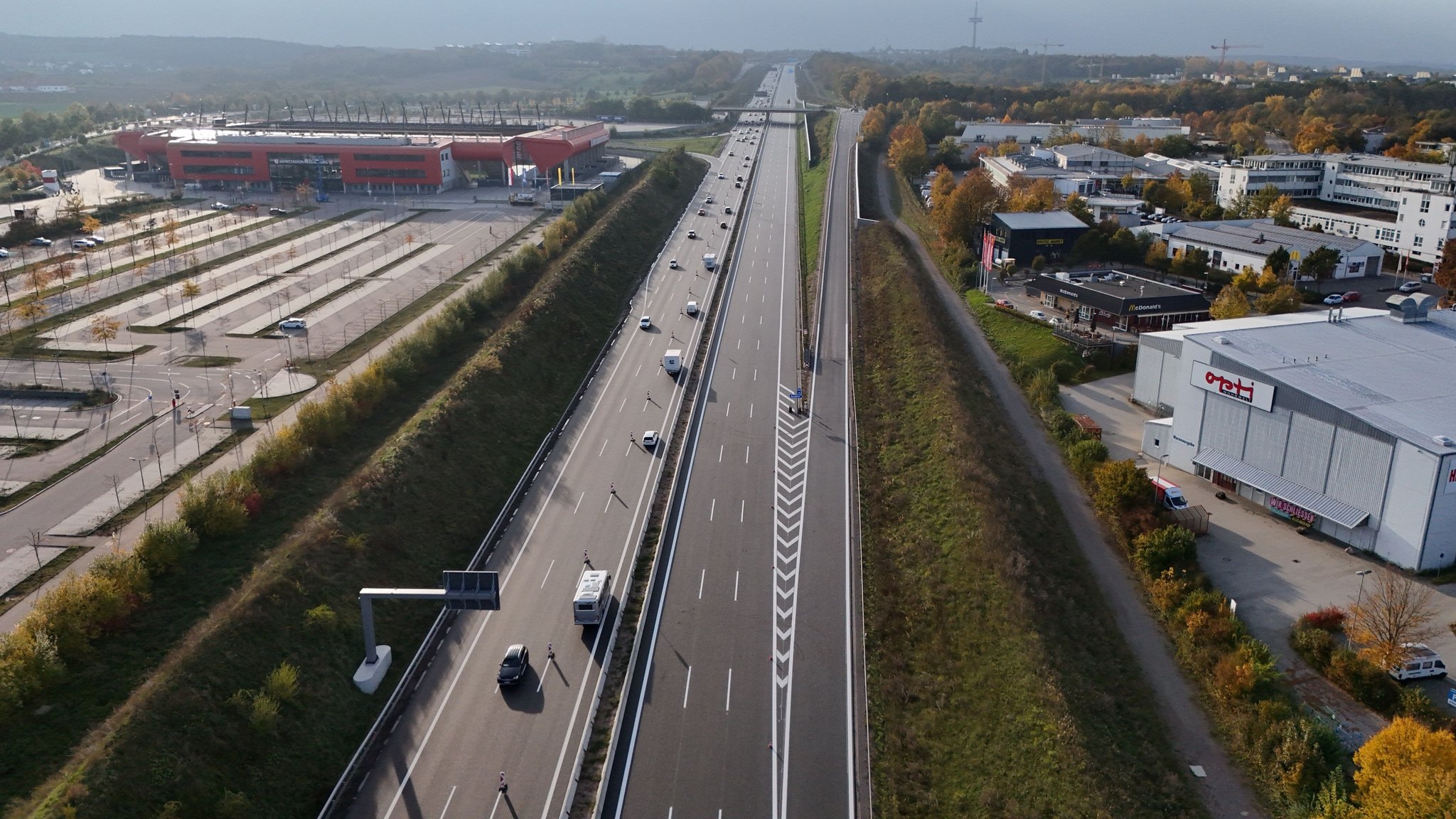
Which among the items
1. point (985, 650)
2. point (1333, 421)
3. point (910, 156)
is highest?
point (910, 156)

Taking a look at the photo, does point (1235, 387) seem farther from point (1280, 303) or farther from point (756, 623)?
point (1280, 303)

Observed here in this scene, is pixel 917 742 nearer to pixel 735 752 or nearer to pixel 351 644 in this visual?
pixel 735 752

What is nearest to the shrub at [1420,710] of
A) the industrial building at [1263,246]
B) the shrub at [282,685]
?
the shrub at [282,685]

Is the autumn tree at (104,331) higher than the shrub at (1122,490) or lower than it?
higher

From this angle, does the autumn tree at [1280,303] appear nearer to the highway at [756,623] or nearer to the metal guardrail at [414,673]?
the highway at [756,623]

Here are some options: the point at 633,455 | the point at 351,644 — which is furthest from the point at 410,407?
the point at 351,644

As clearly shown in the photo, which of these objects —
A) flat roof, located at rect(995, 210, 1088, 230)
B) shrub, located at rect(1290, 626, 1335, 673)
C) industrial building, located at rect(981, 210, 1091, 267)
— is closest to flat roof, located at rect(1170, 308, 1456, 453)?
shrub, located at rect(1290, 626, 1335, 673)

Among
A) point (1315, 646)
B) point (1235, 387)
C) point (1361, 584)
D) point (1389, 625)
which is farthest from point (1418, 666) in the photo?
point (1235, 387)

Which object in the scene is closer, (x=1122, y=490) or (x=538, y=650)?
(x=538, y=650)

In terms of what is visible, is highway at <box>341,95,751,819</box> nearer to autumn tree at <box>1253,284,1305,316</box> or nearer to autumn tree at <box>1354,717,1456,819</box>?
autumn tree at <box>1354,717,1456,819</box>
